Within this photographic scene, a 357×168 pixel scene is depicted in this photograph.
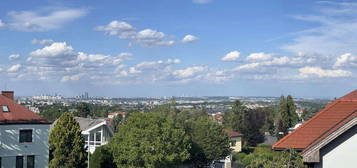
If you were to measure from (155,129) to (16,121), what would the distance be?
9.97m

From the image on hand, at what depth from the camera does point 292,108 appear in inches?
3332

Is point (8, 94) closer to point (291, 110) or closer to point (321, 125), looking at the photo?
point (321, 125)

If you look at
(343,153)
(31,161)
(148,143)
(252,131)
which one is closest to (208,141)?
(148,143)

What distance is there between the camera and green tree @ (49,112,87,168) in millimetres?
32219

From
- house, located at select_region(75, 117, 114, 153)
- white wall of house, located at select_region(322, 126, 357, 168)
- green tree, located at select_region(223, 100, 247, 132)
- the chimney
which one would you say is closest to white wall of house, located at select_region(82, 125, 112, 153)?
house, located at select_region(75, 117, 114, 153)

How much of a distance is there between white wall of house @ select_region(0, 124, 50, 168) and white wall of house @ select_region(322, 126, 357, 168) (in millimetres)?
27818

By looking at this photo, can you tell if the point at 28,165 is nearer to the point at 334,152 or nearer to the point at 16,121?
the point at 16,121

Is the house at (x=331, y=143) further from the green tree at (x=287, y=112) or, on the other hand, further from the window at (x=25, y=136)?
the green tree at (x=287, y=112)

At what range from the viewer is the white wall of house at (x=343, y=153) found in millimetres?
7660

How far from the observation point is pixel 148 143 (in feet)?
106

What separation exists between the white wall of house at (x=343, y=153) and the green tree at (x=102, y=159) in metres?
29.2

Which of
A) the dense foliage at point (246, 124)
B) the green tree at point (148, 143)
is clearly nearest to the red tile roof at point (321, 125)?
the green tree at point (148, 143)

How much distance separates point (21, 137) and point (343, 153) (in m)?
28.3

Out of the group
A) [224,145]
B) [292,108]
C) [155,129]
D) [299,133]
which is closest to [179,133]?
[155,129]
